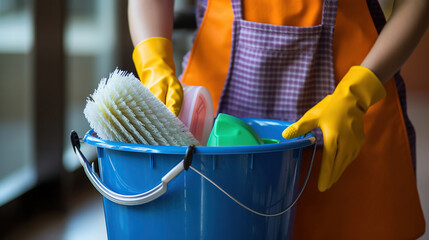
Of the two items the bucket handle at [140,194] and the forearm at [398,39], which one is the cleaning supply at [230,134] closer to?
the bucket handle at [140,194]

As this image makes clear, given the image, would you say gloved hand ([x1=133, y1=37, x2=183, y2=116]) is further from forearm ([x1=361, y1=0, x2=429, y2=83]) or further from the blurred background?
the blurred background

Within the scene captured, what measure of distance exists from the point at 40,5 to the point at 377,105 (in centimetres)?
138

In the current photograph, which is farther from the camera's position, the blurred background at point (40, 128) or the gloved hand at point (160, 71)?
the blurred background at point (40, 128)

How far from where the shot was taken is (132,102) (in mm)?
714

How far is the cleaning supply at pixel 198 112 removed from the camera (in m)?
0.86

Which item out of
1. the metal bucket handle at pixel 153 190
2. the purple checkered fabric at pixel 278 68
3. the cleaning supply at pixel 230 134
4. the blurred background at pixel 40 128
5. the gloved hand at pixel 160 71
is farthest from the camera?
the blurred background at pixel 40 128

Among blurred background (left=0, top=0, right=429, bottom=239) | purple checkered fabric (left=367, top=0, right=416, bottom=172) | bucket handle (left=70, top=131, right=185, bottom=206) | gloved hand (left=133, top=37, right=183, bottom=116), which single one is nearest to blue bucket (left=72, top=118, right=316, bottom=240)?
bucket handle (left=70, top=131, right=185, bottom=206)

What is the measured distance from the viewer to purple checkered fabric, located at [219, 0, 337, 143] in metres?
0.95

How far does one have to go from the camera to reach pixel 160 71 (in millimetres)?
918

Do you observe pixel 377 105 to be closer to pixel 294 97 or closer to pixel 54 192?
pixel 294 97

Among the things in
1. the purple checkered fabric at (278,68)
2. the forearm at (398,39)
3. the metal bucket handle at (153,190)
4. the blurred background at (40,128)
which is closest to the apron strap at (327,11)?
the purple checkered fabric at (278,68)

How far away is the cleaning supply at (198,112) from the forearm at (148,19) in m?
0.20

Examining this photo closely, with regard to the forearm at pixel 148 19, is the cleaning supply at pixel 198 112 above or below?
below

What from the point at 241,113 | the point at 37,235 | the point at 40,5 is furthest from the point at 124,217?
the point at 40,5
